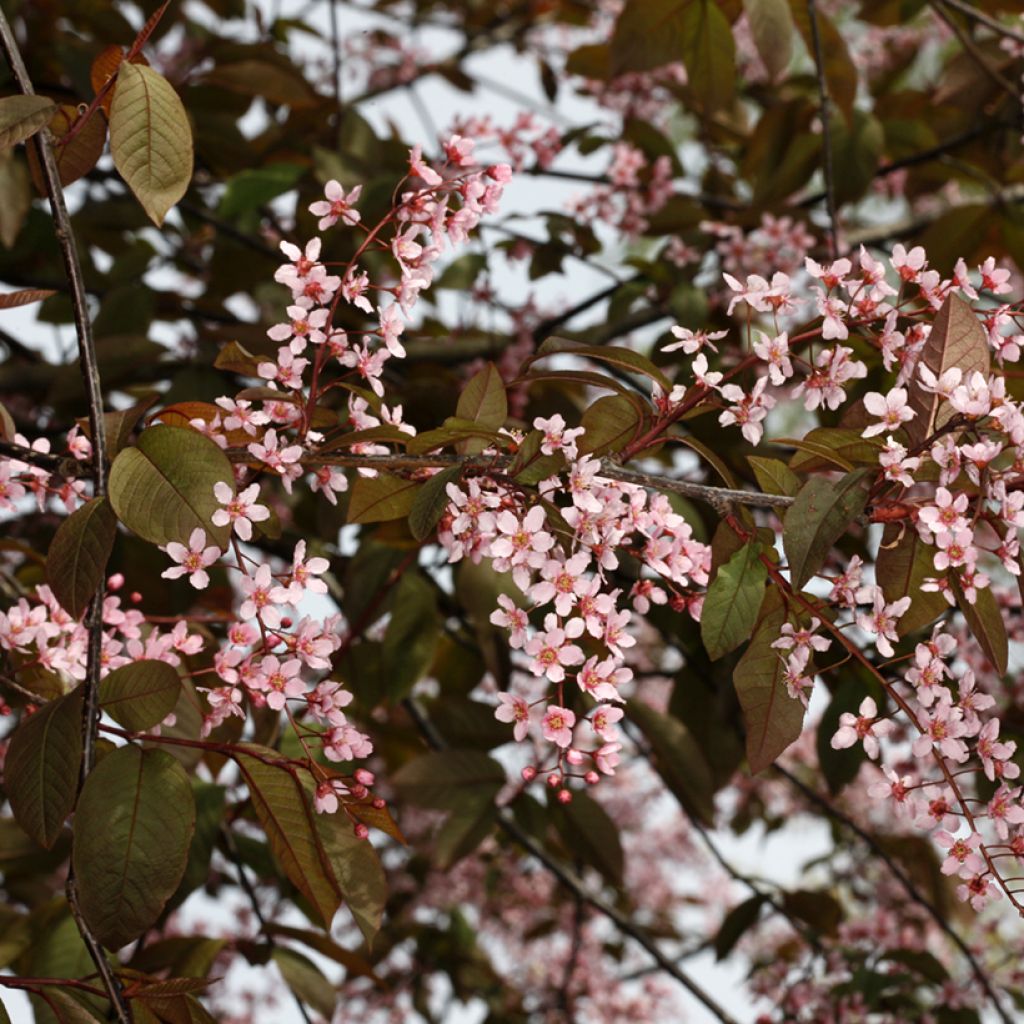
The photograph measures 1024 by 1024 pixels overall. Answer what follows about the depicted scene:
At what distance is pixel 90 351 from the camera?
968mm

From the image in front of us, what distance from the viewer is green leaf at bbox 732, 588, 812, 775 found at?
99 cm

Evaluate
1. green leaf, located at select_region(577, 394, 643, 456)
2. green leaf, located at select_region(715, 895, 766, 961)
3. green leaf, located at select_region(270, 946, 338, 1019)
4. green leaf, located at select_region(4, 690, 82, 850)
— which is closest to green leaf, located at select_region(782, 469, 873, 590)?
green leaf, located at select_region(577, 394, 643, 456)

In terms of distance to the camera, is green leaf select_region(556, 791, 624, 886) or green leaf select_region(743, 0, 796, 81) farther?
green leaf select_region(556, 791, 624, 886)

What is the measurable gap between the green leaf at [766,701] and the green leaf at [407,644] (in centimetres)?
84

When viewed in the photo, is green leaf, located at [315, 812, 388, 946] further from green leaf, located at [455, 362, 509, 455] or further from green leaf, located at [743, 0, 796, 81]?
green leaf, located at [743, 0, 796, 81]

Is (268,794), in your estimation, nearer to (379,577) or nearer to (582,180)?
(379,577)

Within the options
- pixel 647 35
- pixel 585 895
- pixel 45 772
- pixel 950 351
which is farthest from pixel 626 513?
pixel 585 895

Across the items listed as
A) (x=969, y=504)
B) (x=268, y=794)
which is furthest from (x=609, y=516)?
(x=268, y=794)

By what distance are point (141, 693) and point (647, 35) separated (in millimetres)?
Answer: 1383

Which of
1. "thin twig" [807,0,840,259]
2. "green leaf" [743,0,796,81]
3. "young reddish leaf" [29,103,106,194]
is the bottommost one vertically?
"young reddish leaf" [29,103,106,194]

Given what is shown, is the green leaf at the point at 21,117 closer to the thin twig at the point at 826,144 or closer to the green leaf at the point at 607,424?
the green leaf at the point at 607,424

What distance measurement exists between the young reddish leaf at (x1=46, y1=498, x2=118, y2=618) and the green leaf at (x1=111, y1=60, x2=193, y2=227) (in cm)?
25

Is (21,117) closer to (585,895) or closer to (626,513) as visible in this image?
(626,513)

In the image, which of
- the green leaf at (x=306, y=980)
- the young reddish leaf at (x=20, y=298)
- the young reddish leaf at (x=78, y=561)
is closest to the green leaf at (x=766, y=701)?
the young reddish leaf at (x=78, y=561)
